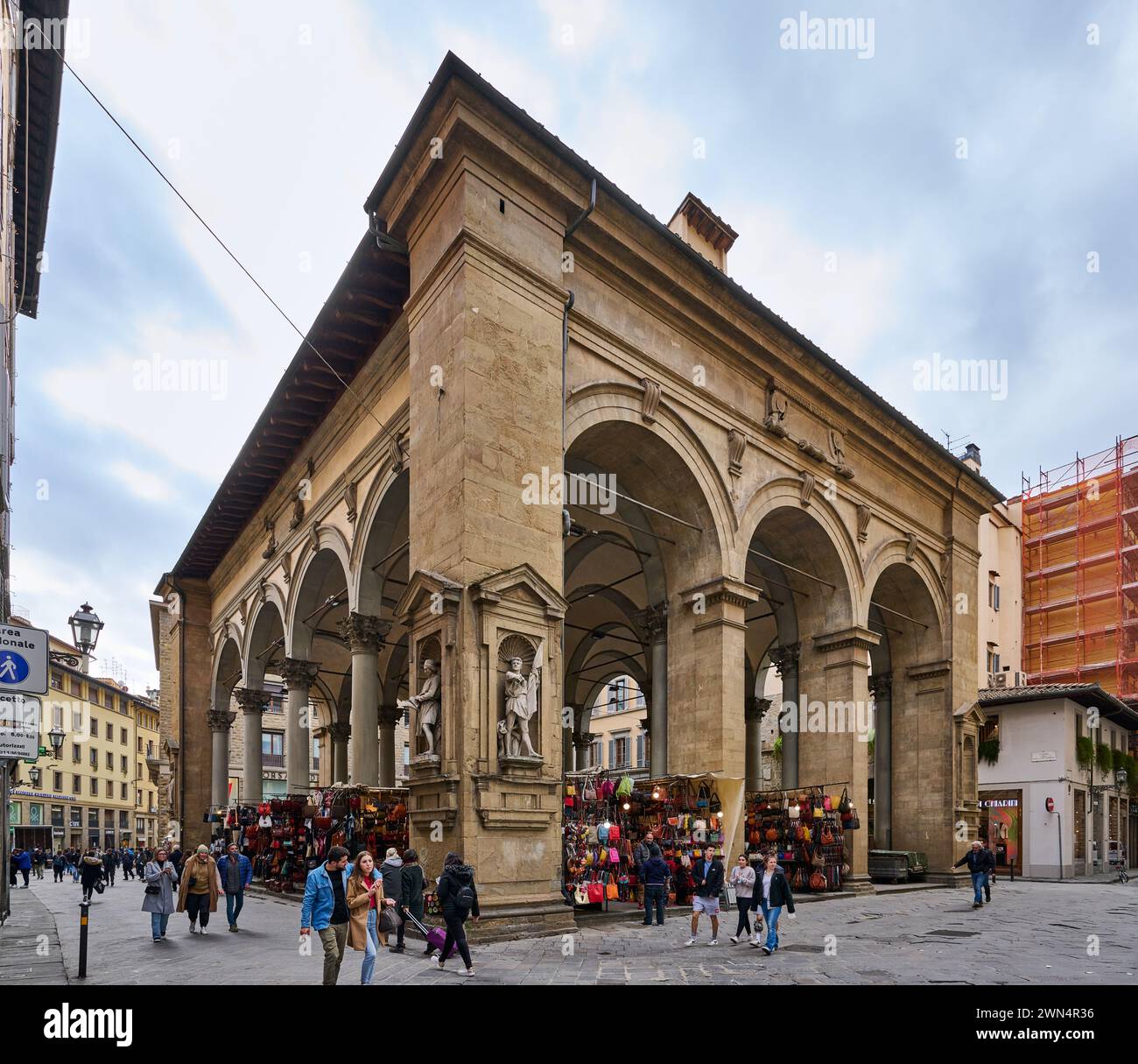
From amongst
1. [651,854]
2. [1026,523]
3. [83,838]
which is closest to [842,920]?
[651,854]

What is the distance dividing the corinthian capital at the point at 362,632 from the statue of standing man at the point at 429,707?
5063mm

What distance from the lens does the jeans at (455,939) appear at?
8625 mm

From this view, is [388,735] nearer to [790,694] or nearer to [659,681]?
[790,694]

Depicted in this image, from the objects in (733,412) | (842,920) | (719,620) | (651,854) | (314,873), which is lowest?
(842,920)

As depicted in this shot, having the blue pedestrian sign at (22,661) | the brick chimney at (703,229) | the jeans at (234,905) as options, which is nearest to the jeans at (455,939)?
the blue pedestrian sign at (22,661)

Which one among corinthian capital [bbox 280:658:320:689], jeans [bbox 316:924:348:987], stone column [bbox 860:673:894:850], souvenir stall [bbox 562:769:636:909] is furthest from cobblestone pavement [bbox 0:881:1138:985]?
stone column [bbox 860:673:894:850]

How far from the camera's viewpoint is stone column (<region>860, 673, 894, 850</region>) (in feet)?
76.9

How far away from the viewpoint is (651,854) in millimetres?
13023

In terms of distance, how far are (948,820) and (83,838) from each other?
52.1 meters

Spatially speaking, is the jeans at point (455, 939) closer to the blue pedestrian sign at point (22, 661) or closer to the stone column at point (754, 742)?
the blue pedestrian sign at point (22, 661)

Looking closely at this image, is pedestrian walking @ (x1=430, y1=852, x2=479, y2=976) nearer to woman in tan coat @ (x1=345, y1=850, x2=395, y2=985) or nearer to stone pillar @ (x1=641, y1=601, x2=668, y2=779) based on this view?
woman in tan coat @ (x1=345, y1=850, x2=395, y2=985)

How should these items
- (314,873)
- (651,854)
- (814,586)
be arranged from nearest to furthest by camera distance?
(314,873) → (651,854) → (814,586)

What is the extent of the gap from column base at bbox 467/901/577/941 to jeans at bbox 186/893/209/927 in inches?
174
